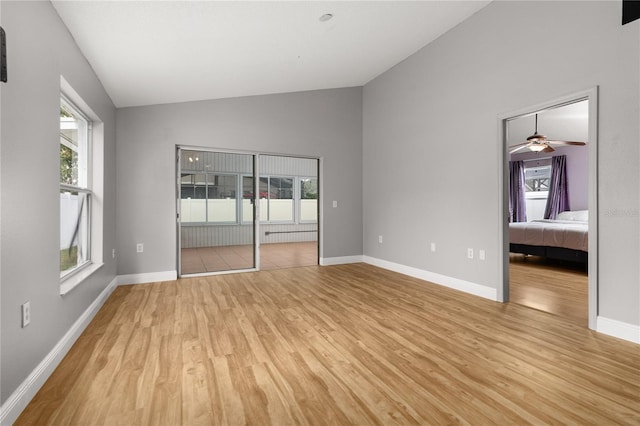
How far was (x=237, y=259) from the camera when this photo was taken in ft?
19.7

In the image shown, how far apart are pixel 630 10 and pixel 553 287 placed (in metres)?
3.06

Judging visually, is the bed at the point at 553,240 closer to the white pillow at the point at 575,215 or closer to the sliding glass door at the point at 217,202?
the white pillow at the point at 575,215

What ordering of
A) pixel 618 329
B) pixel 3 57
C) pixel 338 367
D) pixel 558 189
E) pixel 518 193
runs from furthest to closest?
pixel 518 193 < pixel 558 189 < pixel 618 329 < pixel 338 367 < pixel 3 57

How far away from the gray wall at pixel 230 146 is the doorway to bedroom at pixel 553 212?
8.51 feet

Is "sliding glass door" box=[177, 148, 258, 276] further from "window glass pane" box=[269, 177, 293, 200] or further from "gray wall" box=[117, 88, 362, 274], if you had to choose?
"window glass pane" box=[269, 177, 293, 200]

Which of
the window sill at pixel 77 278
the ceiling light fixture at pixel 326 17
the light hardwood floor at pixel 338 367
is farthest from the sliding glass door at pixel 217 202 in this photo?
the ceiling light fixture at pixel 326 17

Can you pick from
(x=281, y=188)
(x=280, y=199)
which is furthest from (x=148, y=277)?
(x=281, y=188)

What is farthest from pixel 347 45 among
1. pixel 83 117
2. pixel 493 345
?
pixel 493 345

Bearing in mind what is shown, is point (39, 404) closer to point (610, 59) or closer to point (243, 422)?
point (243, 422)

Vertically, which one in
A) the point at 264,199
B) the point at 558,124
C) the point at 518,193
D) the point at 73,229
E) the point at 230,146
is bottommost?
the point at 73,229

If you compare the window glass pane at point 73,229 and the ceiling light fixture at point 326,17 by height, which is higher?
the ceiling light fixture at point 326,17

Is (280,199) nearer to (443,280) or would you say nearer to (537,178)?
(443,280)

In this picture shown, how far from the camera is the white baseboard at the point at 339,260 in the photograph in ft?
18.3

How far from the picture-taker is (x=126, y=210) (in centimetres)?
428
